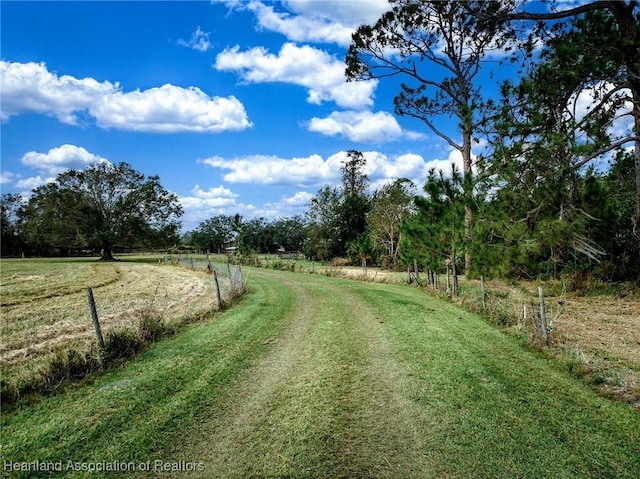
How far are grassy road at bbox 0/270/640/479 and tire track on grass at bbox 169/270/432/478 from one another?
2 cm

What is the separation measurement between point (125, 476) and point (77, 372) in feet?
8.64

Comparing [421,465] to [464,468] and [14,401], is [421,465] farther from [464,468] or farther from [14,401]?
[14,401]

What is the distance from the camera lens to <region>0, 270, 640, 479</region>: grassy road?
3.15 meters

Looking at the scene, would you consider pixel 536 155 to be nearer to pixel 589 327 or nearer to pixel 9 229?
pixel 589 327

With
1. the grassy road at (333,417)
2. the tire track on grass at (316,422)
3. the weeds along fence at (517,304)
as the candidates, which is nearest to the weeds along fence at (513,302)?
the weeds along fence at (517,304)

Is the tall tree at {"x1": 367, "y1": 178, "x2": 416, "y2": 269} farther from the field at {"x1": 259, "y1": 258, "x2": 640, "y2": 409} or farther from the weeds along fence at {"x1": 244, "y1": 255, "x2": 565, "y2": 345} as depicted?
the field at {"x1": 259, "y1": 258, "x2": 640, "y2": 409}

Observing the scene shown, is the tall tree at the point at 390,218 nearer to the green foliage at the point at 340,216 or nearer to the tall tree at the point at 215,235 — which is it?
A: the green foliage at the point at 340,216

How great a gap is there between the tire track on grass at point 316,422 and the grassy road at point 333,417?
0.02m

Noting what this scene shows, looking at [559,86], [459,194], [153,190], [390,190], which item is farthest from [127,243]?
[559,86]

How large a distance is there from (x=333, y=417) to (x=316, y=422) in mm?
203

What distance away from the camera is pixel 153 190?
4025 cm

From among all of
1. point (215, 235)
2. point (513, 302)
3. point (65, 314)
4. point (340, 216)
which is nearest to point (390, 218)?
point (340, 216)

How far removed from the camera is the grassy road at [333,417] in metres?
3.15

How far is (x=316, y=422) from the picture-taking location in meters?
3.79
